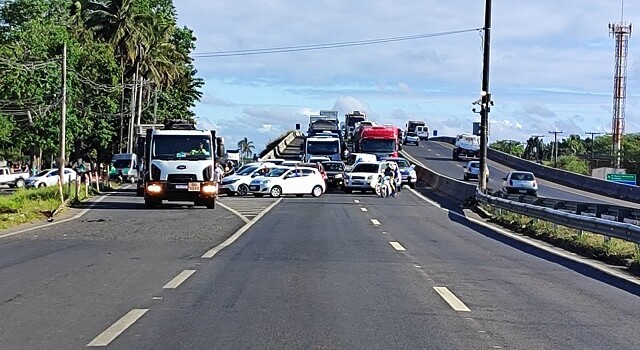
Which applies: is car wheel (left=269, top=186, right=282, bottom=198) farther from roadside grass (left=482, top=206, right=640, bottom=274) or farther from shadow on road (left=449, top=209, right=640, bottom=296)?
shadow on road (left=449, top=209, right=640, bottom=296)

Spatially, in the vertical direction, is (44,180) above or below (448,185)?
below

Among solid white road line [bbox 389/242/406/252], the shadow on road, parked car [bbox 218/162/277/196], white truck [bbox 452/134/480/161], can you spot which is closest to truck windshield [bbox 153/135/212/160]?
the shadow on road

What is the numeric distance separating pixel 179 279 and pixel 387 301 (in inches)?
128

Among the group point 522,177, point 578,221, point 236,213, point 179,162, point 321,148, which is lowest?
point 236,213

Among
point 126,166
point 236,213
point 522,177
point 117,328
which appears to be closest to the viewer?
point 117,328

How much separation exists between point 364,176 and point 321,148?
40.4 feet

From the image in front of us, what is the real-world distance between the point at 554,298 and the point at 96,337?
596cm

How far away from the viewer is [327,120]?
8069 centimetres

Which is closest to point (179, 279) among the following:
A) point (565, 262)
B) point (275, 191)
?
point (565, 262)

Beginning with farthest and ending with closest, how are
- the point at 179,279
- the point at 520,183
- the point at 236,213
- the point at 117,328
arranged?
the point at 520,183
the point at 236,213
the point at 179,279
the point at 117,328

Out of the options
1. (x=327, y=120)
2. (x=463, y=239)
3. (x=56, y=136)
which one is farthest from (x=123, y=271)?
(x=327, y=120)

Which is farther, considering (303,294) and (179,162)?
(179,162)

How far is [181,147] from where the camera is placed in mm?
30438

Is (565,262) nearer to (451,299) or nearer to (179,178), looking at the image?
(451,299)
